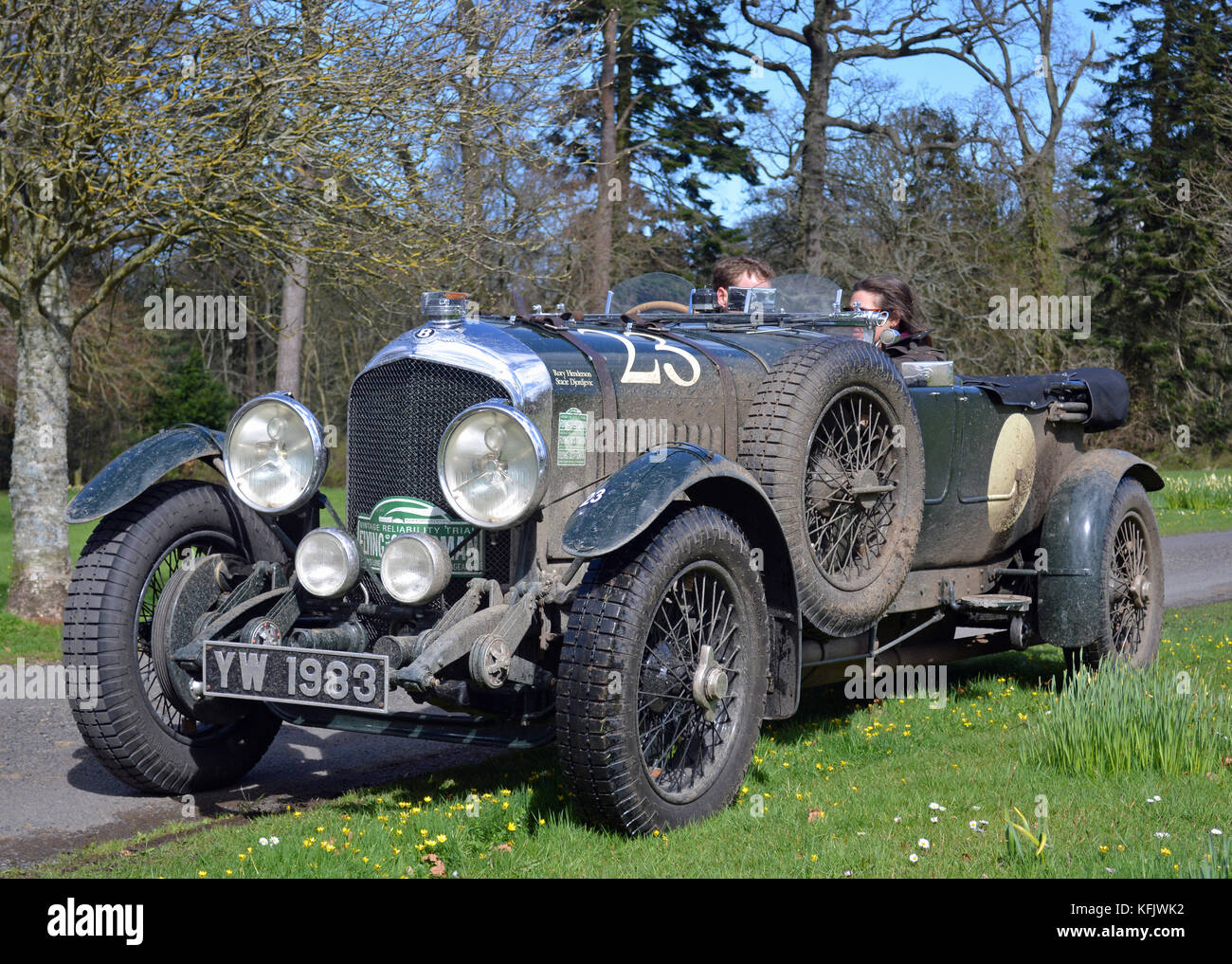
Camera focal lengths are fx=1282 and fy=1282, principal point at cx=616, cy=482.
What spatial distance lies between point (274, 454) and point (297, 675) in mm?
1034

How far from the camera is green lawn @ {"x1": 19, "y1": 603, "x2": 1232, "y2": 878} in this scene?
12.3 feet

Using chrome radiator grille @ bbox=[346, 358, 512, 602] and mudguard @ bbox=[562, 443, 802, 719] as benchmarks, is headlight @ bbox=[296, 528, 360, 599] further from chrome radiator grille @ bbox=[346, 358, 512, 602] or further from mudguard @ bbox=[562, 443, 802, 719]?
mudguard @ bbox=[562, 443, 802, 719]

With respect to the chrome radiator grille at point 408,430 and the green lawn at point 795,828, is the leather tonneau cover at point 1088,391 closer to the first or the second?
the green lawn at point 795,828

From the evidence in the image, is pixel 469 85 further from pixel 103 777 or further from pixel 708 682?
pixel 708 682

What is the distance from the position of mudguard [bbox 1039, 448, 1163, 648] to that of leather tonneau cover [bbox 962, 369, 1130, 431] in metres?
0.46

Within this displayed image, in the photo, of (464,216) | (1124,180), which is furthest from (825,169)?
(464,216)

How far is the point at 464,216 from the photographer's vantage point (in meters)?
11.1

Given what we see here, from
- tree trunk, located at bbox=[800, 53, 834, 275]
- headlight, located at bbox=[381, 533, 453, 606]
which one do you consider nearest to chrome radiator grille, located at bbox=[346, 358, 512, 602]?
headlight, located at bbox=[381, 533, 453, 606]

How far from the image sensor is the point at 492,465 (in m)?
4.21

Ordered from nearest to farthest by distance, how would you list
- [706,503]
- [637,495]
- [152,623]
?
[637,495] → [706,503] → [152,623]

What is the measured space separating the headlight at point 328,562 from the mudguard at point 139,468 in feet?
2.49

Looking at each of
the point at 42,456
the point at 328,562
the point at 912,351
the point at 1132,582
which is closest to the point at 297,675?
the point at 328,562
